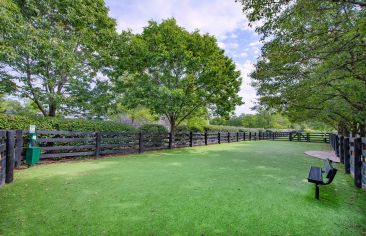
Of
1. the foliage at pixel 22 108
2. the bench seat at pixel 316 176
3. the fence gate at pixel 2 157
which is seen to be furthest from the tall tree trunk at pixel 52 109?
the bench seat at pixel 316 176

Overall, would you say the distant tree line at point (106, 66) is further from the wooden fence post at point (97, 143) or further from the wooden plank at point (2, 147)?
the wooden plank at point (2, 147)

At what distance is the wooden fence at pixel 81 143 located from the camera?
4480 mm

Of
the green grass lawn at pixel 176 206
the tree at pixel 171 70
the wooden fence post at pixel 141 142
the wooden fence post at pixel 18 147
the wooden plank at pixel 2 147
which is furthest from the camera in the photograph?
the tree at pixel 171 70

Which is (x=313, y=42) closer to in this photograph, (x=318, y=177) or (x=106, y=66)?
(x=318, y=177)

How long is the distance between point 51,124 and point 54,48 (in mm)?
4320

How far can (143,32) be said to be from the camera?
11.8 metres

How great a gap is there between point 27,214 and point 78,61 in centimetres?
1023

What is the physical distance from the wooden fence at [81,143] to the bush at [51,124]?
325 mm

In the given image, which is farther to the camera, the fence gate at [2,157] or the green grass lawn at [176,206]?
the fence gate at [2,157]

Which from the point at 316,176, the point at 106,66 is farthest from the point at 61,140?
the point at 316,176

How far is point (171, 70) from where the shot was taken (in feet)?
38.3

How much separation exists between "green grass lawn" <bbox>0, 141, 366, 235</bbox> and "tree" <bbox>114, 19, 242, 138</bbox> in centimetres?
598

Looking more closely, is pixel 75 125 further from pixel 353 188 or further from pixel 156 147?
pixel 353 188

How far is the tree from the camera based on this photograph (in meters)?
10.6
